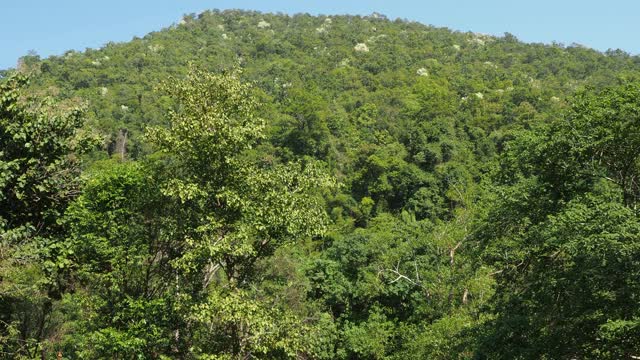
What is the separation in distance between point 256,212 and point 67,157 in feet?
13.4

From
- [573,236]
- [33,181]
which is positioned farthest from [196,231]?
[573,236]

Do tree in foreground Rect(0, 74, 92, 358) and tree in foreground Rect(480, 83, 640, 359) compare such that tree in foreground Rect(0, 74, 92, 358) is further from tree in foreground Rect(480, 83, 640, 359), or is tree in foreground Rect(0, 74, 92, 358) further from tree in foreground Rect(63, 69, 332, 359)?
tree in foreground Rect(480, 83, 640, 359)

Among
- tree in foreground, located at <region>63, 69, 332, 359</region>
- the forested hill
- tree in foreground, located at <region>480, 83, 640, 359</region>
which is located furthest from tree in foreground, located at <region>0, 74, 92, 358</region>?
tree in foreground, located at <region>480, 83, 640, 359</region>

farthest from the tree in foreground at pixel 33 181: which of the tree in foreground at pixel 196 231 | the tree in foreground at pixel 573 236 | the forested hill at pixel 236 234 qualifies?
the tree in foreground at pixel 573 236

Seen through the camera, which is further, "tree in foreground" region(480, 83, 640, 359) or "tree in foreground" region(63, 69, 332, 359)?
"tree in foreground" region(480, 83, 640, 359)

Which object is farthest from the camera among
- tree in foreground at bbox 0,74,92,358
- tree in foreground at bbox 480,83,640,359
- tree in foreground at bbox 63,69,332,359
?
tree in foreground at bbox 480,83,640,359

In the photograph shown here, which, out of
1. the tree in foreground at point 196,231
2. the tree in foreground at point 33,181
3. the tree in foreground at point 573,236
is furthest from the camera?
the tree in foreground at point 573,236

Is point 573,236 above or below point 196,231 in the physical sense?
above

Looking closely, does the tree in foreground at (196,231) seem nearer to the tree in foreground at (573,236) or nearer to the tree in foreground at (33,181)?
the tree in foreground at (33,181)

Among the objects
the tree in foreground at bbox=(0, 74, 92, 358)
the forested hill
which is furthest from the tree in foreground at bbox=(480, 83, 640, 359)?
the tree in foreground at bbox=(0, 74, 92, 358)

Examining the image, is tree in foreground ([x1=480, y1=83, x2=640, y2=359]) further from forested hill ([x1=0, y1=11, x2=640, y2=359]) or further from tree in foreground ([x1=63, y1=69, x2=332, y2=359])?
tree in foreground ([x1=63, y1=69, x2=332, y2=359])

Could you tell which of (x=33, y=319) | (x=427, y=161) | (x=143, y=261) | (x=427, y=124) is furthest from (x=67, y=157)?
(x=427, y=124)

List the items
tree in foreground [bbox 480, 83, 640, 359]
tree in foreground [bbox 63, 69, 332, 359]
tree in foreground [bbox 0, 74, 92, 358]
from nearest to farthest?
tree in foreground [bbox 0, 74, 92, 358] < tree in foreground [bbox 63, 69, 332, 359] < tree in foreground [bbox 480, 83, 640, 359]

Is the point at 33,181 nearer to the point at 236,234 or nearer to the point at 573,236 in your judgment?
the point at 236,234
